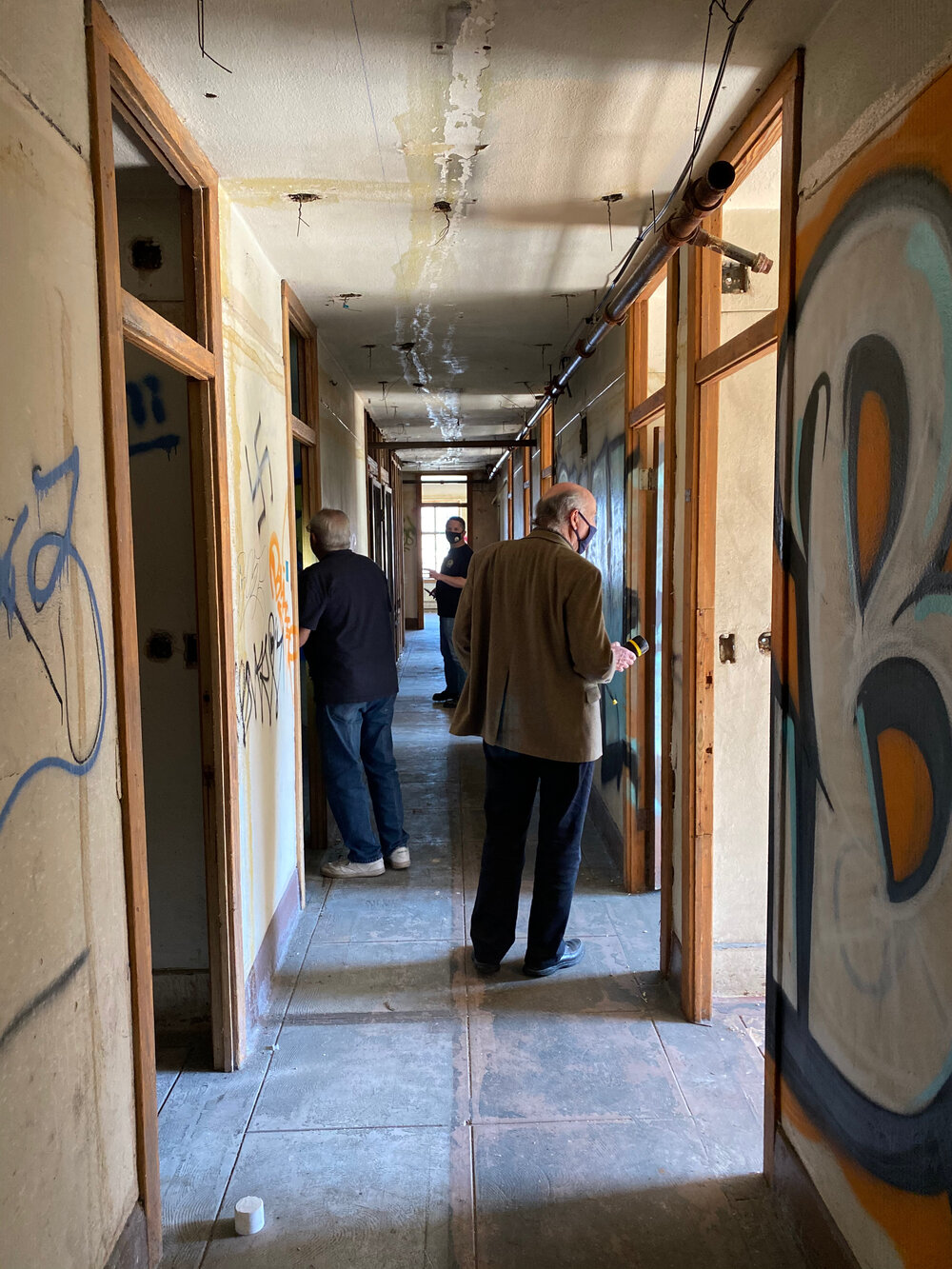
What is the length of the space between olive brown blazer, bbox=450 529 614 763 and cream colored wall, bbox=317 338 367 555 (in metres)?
1.88

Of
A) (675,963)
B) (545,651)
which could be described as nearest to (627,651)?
(545,651)

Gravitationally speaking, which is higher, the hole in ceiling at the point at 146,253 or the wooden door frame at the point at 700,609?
the hole in ceiling at the point at 146,253

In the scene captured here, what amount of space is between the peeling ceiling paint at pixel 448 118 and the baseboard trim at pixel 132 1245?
2.41m

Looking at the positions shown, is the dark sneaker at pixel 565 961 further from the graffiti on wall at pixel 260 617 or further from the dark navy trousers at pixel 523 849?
the graffiti on wall at pixel 260 617

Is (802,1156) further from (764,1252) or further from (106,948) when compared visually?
(106,948)

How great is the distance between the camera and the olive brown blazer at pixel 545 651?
2.77 m

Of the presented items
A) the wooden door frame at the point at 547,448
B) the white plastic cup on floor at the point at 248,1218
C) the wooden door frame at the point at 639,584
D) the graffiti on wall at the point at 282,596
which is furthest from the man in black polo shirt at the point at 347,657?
the wooden door frame at the point at 547,448

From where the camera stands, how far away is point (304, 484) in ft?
14.1

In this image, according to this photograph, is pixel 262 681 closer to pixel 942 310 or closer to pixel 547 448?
pixel 942 310

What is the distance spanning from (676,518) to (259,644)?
1.50 metres

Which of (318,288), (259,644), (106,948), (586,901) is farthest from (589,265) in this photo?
(106,948)

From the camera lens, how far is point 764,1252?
189 centimetres

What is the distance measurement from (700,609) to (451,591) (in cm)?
472

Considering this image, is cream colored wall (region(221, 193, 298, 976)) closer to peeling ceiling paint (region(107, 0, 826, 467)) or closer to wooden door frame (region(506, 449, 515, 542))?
peeling ceiling paint (region(107, 0, 826, 467))
